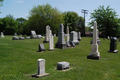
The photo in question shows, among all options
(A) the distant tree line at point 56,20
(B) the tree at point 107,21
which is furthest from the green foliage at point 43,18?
(B) the tree at point 107,21

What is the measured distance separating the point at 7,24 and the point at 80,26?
109 ft

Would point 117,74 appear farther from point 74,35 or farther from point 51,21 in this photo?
point 51,21

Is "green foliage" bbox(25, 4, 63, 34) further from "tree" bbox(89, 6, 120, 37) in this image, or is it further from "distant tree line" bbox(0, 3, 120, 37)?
"tree" bbox(89, 6, 120, 37)

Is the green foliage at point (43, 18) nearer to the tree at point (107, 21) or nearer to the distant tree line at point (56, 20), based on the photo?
the distant tree line at point (56, 20)

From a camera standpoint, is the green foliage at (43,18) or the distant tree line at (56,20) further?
the green foliage at (43,18)

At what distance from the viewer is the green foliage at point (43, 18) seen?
50844mm

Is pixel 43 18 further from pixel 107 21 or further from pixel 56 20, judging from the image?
pixel 107 21

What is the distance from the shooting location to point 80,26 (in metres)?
71.2

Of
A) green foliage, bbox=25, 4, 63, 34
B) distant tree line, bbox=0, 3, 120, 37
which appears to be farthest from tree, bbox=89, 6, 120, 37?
green foliage, bbox=25, 4, 63, 34

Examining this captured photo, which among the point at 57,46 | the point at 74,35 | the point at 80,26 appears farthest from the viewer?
the point at 80,26

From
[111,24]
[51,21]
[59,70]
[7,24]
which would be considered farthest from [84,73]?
[7,24]

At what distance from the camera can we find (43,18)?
169ft

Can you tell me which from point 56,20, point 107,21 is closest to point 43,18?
point 56,20

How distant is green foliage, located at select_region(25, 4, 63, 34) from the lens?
5084 cm
